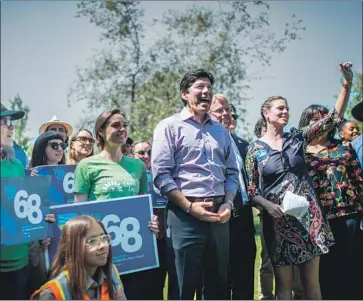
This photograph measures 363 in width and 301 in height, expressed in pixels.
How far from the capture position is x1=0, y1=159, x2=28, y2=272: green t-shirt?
Result: 340 centimetres

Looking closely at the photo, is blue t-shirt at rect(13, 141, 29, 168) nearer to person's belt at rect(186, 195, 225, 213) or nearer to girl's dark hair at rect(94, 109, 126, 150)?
girl's dark hair at rect(94, 109, 126, 150)

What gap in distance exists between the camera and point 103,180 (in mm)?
4055

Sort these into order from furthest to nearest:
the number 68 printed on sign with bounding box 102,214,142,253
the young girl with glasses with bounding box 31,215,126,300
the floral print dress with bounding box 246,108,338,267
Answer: the floral print dress with bounding box 246,108,338,267
the number 68 printed on sign with bounding box 102,214,142,253
the young girl with glasses with bounding box 31,215,126,300

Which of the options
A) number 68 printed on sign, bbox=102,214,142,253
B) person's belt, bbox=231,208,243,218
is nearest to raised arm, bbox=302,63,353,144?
person's belt, bbox=231,208,243,218

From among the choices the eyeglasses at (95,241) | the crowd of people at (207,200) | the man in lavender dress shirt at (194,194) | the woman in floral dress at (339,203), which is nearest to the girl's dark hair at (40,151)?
the crowd of people at (207,200)

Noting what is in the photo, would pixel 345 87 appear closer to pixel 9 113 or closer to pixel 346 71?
pixel 346 71

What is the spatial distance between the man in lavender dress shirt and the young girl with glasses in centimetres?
57

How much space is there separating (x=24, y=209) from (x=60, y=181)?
1.03 m

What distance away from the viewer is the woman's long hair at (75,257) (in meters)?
3.36

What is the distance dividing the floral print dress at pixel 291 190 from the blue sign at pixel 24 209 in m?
1.84

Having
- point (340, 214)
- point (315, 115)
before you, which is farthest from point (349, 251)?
point (315, 115)

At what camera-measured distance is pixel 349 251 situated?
5008 mm

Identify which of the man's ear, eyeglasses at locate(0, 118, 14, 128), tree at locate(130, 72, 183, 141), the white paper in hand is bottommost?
the white paper in hand

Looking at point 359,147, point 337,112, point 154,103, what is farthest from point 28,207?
point 154,103
